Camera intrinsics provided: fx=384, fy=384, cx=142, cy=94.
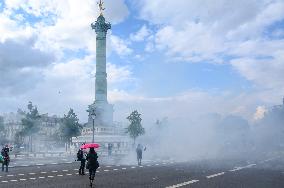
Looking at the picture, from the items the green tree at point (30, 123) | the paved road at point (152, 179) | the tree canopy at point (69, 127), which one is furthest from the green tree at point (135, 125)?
the paved road at point (152, 179)

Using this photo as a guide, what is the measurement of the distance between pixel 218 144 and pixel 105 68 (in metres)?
38.6

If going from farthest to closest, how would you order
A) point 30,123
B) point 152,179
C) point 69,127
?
1. point 69,127
2. point 30,123
3. point 152,179

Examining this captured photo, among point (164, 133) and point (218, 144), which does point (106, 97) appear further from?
point (218, 144)

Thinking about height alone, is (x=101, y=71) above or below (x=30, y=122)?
above

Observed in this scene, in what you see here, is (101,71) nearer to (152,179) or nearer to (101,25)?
(101,25)

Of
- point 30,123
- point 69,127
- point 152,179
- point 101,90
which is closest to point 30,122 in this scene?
point 30,123

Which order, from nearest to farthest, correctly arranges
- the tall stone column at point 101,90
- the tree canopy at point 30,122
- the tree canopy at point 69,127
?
the tree canopy at point 30,122 < the tree canopy at point 69,127 < the tall stone column at point 101,90

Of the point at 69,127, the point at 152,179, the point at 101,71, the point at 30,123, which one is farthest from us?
the point at 101,71

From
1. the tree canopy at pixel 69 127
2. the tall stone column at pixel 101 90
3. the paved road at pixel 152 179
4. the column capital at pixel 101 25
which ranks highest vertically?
the column capital at pixel 101 25

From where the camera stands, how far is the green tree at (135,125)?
294 feet

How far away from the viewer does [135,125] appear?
9038 centimetres

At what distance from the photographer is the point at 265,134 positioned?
101 metres

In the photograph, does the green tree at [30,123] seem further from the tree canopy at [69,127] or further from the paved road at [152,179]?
the paved road at [152,179]

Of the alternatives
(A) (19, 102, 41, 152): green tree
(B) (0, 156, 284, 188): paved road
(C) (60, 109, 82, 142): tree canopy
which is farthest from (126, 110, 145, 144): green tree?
(B) (0, 156, 284, 188): paved road
